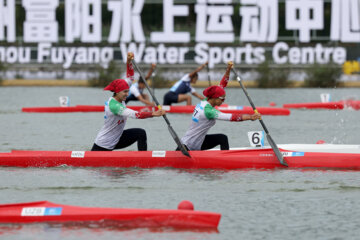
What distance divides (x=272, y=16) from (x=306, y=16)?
1465 mm

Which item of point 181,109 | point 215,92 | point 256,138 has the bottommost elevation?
point 181,109

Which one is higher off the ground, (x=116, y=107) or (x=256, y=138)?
(x=116, y=107)

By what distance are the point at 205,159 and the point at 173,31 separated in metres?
24.4

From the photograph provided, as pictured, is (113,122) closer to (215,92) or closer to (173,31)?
(215,92)

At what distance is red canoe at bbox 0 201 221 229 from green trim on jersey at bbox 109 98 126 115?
342 cm

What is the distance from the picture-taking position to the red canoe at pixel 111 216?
29.1 feet

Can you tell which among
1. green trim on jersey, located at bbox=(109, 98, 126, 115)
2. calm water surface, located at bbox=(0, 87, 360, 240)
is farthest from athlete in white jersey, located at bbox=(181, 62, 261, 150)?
green trim on jersey, located at bbox=(109, 98, 126, 115)

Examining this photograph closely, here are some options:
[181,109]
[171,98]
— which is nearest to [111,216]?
[181,109]

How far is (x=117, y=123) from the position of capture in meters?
12.8

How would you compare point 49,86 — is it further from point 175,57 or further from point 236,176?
point 236,176

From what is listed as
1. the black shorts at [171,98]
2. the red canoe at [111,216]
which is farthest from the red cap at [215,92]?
the black shorts at [171,98]

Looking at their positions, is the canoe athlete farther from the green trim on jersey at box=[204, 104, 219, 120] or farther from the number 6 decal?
the number 6 decal

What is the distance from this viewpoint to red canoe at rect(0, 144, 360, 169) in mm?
12625

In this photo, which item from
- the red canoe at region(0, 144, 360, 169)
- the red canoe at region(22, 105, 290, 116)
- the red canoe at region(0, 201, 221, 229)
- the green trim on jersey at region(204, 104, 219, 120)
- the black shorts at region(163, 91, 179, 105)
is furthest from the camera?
the black shorts at region(163, 91, 179, 105)
